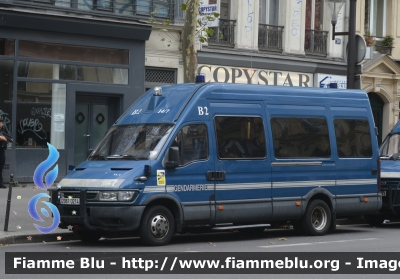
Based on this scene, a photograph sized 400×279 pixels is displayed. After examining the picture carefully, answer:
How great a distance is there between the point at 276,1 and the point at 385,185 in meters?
14.1

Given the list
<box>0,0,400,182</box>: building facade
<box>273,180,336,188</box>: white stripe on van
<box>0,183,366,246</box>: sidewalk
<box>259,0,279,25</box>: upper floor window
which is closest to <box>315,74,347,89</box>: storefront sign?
<box>0,0,400,182</box>: building facade

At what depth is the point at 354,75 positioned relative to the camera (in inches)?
786

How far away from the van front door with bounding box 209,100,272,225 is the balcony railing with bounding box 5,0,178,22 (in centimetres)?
942

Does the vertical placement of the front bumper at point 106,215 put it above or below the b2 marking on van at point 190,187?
below

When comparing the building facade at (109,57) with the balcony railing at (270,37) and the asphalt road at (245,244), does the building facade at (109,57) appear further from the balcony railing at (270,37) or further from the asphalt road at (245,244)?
the asphalt road at (245,244)

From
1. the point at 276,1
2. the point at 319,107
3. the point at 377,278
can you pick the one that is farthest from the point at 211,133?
the point at 276,1

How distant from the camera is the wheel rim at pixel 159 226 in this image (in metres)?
13.3

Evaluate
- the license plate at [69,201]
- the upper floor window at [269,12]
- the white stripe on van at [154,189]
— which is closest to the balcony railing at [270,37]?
the upper floor window at [269,12]

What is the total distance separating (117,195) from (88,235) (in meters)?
1.52

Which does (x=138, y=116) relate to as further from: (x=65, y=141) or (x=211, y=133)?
(x=65, y=141)

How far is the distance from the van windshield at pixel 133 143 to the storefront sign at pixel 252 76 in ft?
44.0

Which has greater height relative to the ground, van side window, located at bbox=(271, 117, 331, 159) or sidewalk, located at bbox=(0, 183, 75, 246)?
van side window, located at bbox=(271, 117, 331, 159)

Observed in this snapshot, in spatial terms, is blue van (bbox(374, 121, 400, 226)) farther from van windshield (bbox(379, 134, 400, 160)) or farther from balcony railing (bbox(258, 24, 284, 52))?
balcony railing (bbox(258, 24, 284, 52))

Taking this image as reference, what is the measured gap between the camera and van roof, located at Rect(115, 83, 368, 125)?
14.1 m
